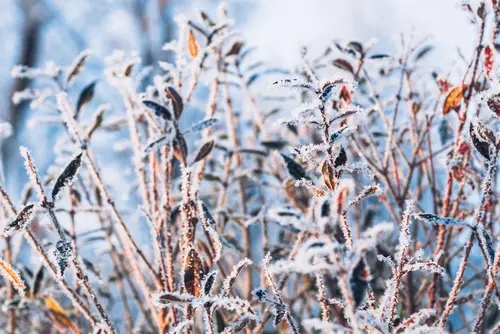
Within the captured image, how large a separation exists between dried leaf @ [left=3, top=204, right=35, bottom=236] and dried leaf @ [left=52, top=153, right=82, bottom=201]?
0.05 metres

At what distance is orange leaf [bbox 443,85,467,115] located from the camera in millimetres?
1142

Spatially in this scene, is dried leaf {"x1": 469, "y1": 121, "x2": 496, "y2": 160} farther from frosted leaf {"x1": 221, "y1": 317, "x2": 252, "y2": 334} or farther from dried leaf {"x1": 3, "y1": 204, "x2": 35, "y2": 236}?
dried leaf {"x1": 3, "y1": 204, "x2": 35, "y2": 236}

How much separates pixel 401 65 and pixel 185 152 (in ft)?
2.39

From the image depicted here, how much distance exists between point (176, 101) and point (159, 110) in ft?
0.19

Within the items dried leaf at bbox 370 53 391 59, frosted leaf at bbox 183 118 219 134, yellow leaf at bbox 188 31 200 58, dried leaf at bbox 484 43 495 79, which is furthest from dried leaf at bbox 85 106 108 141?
dried leaf at bbox 484 43 495 79

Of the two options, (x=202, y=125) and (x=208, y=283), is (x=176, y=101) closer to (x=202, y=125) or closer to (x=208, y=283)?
(x=202, y=125)

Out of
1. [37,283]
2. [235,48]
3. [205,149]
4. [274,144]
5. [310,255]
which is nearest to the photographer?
[310,255]

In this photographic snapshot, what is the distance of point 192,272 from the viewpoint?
2.91 feet

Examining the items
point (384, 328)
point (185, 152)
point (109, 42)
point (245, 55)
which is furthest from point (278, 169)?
point (109, 42)

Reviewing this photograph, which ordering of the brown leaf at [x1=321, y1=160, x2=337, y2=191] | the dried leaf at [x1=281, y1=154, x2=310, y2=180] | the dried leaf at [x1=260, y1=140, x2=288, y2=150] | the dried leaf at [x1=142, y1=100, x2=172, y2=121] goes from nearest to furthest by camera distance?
1. the brown leaf at [x1=321, y1=160, x2=337, y2=191]
2. the dried leaf at [x1=142, y1=100, x2=172, y2=121]
3. the dried leaf at [x1=281, y1=154, x2=310, y2=180]
4. the dried leaf at [x1=260, y1=140, x2=288, y2=150]

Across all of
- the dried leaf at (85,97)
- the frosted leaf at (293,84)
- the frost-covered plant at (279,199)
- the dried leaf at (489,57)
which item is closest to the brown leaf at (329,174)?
the frost-covered plant at (279,199)

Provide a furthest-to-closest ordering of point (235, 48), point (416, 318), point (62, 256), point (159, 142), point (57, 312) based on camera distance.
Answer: point (235, 48) < point (57, 312) < point (159, 142) < point (62, 256) < point (416, 318)

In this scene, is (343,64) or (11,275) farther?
(343,64)

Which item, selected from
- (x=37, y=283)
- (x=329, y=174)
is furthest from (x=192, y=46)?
(x=37, y=283)
